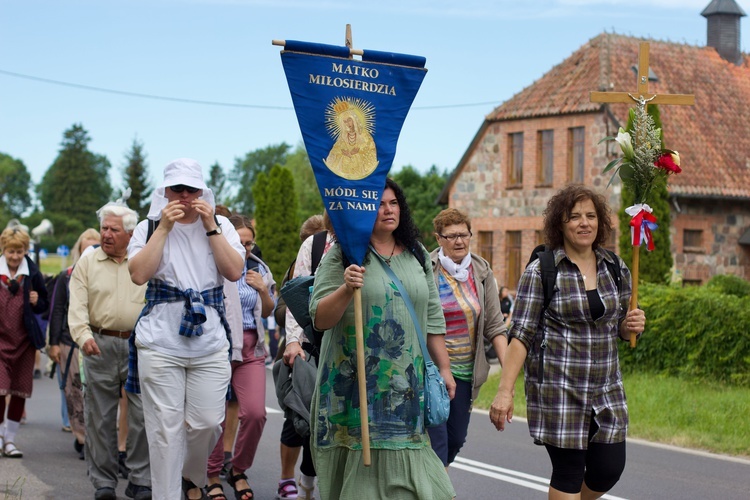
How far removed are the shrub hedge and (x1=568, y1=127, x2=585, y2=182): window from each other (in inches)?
677

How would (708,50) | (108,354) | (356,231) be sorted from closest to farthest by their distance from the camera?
(356,231) → (108,354) → (708,50)

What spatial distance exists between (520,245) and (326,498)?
31480 millimetres

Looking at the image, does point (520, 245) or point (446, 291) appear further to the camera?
point (520, 245)

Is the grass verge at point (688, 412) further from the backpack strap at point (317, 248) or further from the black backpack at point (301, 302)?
the black backpack at point (301, 302)

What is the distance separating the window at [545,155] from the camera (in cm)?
3547

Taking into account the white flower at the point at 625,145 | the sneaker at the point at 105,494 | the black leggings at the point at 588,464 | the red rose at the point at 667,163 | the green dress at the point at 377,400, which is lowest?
the sneaker at the point at 105,494

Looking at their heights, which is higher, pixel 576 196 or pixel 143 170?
pixel 143 170

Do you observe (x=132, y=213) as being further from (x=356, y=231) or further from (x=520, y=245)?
(x=520, y=245)

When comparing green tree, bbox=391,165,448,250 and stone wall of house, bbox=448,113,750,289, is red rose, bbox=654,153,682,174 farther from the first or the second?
green tree, bbox=391,165,448,250

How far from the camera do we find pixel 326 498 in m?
5.60

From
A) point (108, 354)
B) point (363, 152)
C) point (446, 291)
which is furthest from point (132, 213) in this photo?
point (363, 152)

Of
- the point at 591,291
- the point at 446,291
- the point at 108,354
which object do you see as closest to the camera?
the point at 591,291

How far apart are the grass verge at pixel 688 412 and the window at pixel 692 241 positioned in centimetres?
1868

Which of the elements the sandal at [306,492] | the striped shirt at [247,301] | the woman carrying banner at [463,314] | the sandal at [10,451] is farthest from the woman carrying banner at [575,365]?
the sandal at [10,451]
